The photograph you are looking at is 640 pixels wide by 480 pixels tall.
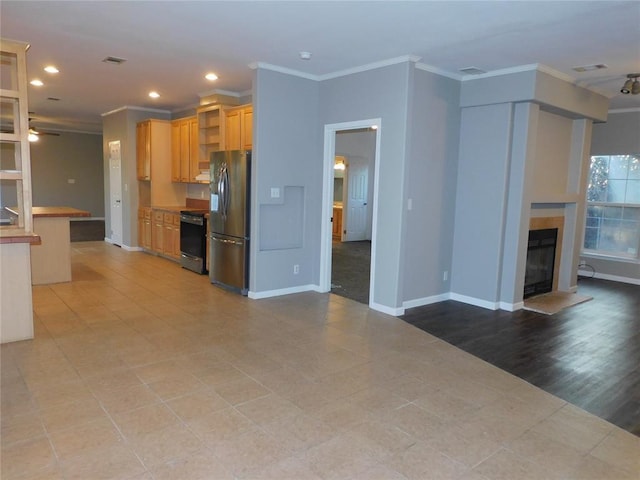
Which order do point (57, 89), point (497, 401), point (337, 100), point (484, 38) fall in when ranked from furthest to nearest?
point (57, 89)
point (337, 100)
point (484, 38)
point (497, 401)

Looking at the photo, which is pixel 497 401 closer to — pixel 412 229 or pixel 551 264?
pixel 412 229

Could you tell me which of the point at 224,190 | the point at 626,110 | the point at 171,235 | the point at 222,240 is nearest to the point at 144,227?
the point at 171,235

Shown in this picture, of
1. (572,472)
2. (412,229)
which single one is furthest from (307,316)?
(572,472)

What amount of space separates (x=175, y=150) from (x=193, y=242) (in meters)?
2.09

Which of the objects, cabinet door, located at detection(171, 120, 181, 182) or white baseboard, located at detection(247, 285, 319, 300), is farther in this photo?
cabinet door, located at detection(171, 120, 181, 182)

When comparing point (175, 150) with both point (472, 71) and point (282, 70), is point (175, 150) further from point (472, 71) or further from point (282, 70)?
point (472, 71)

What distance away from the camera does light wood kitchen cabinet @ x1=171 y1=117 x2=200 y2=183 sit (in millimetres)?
7238

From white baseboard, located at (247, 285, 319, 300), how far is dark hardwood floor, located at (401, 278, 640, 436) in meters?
1.38

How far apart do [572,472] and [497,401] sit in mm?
725

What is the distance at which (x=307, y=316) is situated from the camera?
4.67 m

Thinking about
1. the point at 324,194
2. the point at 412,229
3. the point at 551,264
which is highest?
the point at 324,194

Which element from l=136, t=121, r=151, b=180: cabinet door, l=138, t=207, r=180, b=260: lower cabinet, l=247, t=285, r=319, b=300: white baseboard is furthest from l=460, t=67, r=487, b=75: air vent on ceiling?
l=136, t=121, r=151, b=180: cabinet door

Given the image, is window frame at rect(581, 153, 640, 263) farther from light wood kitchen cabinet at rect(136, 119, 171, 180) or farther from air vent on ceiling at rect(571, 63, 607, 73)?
light wood kitchen cabinet at rect(136, 119, 171, 180)

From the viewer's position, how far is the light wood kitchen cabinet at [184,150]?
7.24 m
